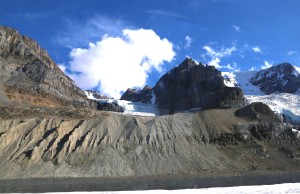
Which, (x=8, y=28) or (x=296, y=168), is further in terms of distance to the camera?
(x=8, y=28)

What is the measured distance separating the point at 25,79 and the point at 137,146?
2059 inches

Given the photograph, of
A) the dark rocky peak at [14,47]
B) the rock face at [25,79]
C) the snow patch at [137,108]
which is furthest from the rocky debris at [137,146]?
the snow patch at [137,108]

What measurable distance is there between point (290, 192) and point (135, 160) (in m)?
63.0

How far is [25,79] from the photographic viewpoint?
121 m

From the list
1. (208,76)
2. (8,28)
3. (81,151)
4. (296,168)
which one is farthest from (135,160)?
(208,76)

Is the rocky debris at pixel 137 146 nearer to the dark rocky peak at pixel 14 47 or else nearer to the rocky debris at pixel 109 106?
the dark rocky peak at pixel 14 47

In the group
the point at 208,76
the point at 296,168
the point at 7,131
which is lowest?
the point at 296,168

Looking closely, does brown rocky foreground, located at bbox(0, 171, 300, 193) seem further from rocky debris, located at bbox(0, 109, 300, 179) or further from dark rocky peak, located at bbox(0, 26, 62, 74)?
dark rocky peak, located at bbox(0, 26, 62, 74)

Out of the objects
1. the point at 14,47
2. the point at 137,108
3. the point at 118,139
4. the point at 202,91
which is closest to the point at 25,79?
A: the point at 14,47

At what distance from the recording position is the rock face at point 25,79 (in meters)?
111

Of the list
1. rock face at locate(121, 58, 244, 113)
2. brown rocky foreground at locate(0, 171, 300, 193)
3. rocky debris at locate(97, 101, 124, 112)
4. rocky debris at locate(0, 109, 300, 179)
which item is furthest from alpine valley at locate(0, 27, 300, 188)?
rock face at locate(121, 58, 244, 113)

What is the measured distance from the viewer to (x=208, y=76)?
186375 mm

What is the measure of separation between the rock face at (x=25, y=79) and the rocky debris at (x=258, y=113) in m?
48.4

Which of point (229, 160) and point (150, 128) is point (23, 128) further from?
point (229, 160)
